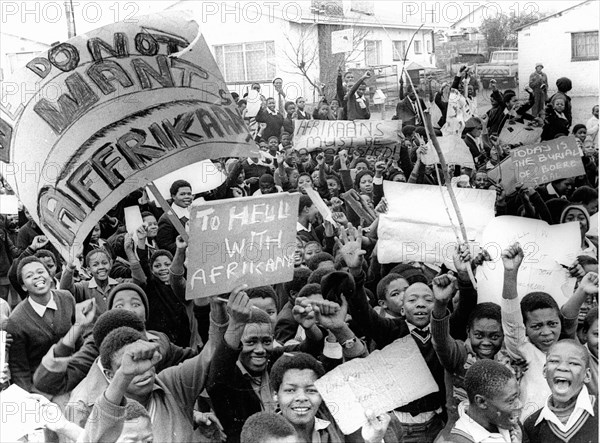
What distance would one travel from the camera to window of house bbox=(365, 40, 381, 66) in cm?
398

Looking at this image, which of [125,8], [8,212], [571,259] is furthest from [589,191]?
[8,212]

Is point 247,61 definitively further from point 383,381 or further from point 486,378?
point 486,378

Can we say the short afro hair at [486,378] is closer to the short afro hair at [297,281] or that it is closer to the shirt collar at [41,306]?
the short afro hair at [297,281]

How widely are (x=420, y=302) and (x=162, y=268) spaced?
1.13 meters

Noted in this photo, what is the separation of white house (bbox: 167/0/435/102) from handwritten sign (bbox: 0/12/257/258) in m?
0.13

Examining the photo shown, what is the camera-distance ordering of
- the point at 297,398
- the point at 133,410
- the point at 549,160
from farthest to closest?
the point at 549,160, the point at 297,398, the point at 133,410

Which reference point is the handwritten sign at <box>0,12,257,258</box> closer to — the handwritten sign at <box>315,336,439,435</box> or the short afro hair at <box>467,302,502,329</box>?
the handwritten sign at <box>315,336,439,435</box>

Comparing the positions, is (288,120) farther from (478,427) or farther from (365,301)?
(478,427)

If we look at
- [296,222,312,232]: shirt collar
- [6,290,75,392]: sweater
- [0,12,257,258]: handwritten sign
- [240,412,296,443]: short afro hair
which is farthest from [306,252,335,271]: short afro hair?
[6,290,75,392]: sweater

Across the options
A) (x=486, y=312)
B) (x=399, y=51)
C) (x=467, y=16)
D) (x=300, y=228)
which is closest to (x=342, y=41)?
(x=399, y=51)

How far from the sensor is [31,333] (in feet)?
12.9

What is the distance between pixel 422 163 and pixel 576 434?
4.38ft

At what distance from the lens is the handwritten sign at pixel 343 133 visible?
159 inches

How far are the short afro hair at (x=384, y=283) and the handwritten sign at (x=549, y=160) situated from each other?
683 mm
